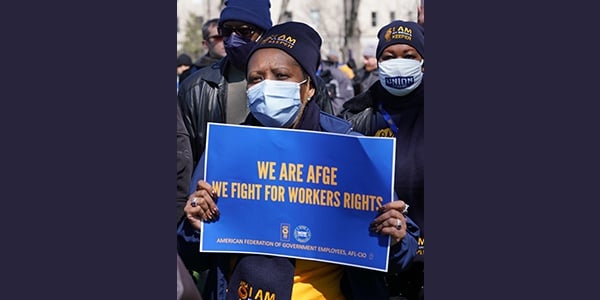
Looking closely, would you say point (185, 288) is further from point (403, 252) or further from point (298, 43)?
point (298, 43)

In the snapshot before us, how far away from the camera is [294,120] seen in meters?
4.12

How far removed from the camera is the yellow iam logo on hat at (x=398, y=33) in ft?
17.6

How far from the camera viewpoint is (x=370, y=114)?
18.8 feet

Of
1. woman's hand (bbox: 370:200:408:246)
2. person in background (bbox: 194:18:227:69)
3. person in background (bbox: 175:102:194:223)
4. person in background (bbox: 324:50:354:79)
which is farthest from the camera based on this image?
person in background (bbox: 324:50:354:79)

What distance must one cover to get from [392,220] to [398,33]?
1848 mm

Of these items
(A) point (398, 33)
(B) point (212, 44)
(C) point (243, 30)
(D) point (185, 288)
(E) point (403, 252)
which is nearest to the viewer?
(D) point (185, 288)

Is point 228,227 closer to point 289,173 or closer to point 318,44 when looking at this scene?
point 289,173

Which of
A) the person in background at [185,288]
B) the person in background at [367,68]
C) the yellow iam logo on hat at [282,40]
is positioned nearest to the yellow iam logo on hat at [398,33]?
the yellow iam logo on hat at [282,40]

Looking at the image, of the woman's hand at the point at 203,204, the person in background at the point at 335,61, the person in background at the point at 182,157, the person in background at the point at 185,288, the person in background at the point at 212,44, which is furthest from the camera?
the person in background at the point at 335,61

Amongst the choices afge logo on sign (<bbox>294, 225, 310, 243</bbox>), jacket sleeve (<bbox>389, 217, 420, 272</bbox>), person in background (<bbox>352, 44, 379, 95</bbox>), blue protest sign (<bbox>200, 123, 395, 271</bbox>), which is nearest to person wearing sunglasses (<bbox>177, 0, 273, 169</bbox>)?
blue protest sign (<bbox>200, 123, 395, 271</bbox>)

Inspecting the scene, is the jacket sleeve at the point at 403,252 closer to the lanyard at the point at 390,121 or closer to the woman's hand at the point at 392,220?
the woman's hand at the point at 392,220

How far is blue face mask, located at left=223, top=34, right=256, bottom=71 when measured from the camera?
5625 mm

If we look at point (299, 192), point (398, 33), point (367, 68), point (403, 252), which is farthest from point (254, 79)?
point (367, 68)

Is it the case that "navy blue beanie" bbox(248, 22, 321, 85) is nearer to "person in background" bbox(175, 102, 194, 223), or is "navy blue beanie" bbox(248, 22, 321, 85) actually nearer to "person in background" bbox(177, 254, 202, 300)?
"person in background" bbox(177, 254, 202, 300)
